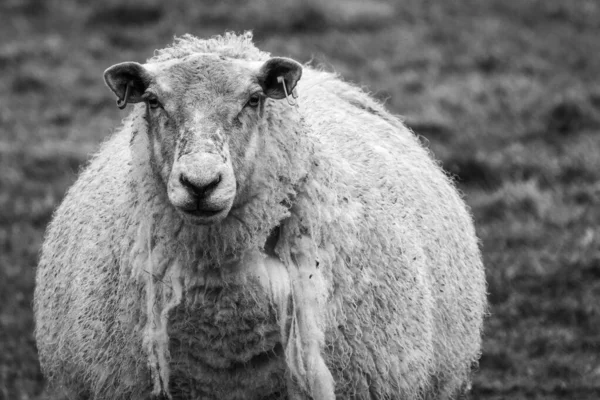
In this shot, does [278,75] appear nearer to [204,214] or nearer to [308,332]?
[204,214]

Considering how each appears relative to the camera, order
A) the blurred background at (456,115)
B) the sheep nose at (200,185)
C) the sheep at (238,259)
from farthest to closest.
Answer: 1. the blurred background at (456,115)
2. the sheep at (238,259)
3. the sheep nose at (200,185)

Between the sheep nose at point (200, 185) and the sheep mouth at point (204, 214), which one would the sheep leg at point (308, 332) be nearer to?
the sheep mouth at point (204, 214)

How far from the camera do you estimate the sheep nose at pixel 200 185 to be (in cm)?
322

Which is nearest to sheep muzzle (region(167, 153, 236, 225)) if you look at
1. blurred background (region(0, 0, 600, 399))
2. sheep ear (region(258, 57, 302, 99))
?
sheep ear (region(258, 57, 302, 99))

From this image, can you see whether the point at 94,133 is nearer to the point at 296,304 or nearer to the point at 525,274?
the point at 525,274

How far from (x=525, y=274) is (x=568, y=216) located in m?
0.90

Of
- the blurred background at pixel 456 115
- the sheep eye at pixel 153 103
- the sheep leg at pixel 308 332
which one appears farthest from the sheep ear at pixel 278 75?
the blurred background at pixel 456 115

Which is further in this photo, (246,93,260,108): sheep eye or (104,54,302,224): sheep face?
(246,93,260,108): sheep eye

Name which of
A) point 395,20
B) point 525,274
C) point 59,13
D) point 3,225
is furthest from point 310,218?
point 59,13

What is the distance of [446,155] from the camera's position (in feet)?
26.9

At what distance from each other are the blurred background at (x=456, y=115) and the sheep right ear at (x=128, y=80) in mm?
2009

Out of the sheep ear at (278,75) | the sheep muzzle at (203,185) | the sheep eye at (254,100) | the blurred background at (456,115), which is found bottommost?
the blurred background at (456,115)

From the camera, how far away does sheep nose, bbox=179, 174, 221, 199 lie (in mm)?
3223

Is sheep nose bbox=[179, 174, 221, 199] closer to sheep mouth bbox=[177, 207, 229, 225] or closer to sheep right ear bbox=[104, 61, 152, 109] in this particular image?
sheep mouth bbox=[177, 207, 229, 225]
